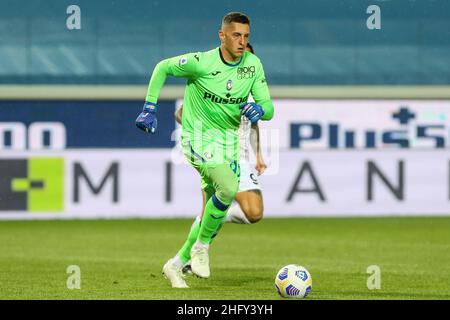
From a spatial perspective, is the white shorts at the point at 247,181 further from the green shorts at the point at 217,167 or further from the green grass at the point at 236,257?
the green grass at the point at 236,257

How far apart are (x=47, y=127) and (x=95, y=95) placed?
2.85ft

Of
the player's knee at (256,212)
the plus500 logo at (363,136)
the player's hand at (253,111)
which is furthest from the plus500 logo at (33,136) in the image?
the player's hand at (253,111)

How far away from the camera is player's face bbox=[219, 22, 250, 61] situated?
343 inches

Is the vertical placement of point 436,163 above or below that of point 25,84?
below

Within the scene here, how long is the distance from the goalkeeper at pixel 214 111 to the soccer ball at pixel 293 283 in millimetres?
671

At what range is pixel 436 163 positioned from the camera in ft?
→ 57.1

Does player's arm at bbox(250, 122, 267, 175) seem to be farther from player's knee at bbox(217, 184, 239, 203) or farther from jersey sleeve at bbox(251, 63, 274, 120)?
player's knee at bbox(217, 184, 239, 203)

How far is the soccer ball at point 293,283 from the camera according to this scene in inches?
325

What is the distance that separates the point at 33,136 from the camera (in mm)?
17047

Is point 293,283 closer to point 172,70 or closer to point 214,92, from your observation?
point 214,92

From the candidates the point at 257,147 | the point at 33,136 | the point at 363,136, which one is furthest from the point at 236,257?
the point at 363,136

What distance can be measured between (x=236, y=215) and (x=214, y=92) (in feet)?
4.06
